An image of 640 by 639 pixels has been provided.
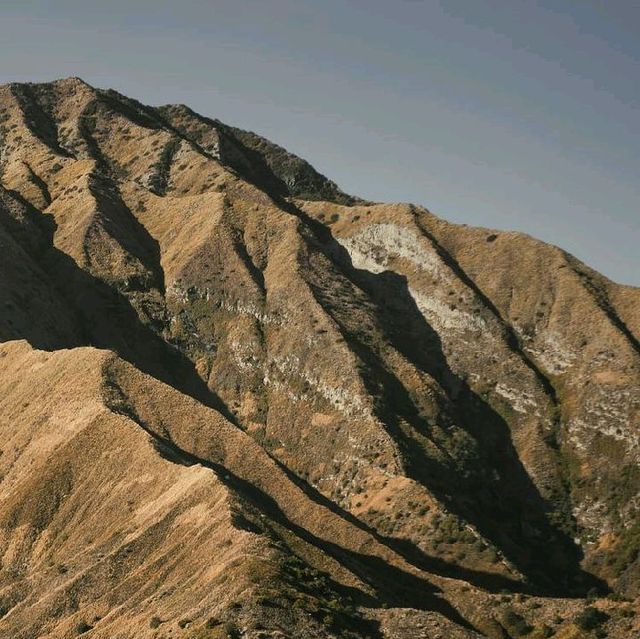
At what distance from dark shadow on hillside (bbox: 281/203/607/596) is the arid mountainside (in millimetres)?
470

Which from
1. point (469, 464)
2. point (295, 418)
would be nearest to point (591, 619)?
point (469, 464)

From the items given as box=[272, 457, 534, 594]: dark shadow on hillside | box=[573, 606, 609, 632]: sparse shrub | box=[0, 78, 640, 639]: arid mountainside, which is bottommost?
box=[272, 457, 534, 594]: dark shadow on hillside

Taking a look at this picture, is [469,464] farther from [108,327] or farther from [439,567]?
[108,327]

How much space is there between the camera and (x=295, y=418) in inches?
5359

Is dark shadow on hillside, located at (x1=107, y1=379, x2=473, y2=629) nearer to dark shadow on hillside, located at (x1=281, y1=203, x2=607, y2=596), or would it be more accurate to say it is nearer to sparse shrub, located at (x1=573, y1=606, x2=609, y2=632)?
sparse shrub, located at (x1=573, y1=606, x2=609, y2=632)

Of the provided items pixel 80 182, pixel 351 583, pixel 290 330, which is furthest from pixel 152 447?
pixel 80 182

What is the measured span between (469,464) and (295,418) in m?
26.6

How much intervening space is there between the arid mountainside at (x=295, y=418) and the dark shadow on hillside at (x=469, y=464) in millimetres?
470

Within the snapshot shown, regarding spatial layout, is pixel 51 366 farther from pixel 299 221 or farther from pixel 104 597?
pixel 299 221

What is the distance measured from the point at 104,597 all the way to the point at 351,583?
61.8 ft

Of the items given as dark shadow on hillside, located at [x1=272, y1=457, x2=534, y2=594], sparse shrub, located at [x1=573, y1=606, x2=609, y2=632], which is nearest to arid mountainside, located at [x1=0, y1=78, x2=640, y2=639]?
dark shadow on hillside, located at [x1=272, y1=457, x2=534, y2=594]

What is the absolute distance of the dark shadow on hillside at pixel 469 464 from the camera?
120 m

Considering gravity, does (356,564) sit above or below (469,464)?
below

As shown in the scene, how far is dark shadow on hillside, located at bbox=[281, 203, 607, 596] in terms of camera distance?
120m
